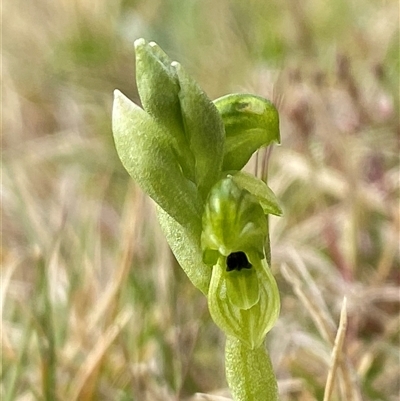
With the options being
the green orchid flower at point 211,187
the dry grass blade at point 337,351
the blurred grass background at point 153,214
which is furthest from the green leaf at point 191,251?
the blurred grass background at point 153,214

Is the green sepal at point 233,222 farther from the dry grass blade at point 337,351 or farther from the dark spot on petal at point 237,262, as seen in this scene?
the dry grass blade at point 337,351

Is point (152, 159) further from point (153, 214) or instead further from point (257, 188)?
point (153, 214)

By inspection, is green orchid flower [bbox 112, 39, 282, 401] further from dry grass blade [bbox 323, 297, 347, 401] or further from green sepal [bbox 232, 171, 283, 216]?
dry grass blade [bbox 323, 297, 347, 401]

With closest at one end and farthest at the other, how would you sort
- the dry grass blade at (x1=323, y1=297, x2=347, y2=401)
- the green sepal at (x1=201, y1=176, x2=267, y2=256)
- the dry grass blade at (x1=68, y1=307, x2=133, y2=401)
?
the green sepal at (x1=201, y1=176, x2=267, y2=256) → the dry grass blade at (x1=323, y1=297, x2=347, y2=401) → the dry grass blade at (x1=68, y1=307, x2=133, y2=401)

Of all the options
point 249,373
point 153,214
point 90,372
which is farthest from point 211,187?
point 153,214

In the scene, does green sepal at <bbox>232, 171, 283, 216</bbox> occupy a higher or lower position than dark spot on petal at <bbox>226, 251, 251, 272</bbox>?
higher

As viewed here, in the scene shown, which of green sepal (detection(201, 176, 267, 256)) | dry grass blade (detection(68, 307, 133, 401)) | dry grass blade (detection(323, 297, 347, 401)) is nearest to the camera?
green sepal (detection(201, 176, 267, 256))

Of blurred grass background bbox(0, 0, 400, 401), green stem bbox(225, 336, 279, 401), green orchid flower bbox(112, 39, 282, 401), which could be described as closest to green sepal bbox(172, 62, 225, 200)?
green orchid flower bbox(112, 39, 282, 401)
